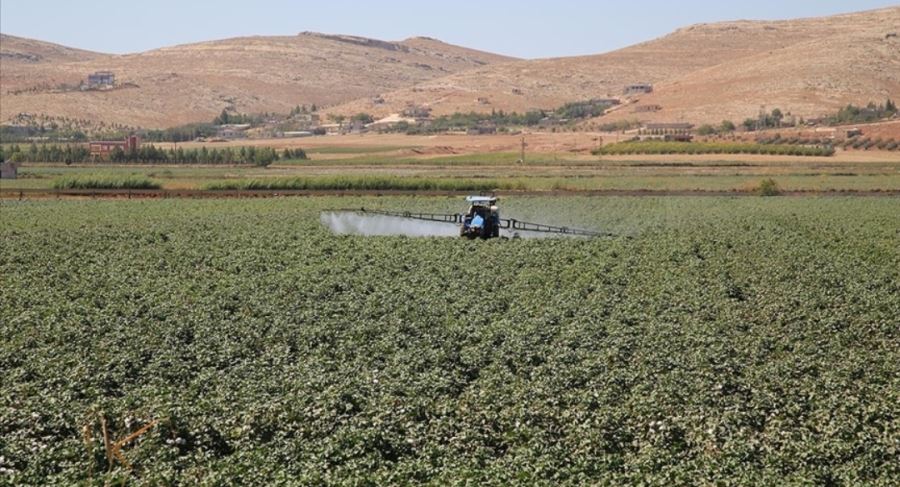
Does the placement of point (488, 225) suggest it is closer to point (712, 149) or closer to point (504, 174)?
point (504, 174)

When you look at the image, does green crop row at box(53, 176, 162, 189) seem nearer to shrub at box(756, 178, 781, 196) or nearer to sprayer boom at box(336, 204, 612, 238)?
sprayer boom at box(336, 204, 612, 238)

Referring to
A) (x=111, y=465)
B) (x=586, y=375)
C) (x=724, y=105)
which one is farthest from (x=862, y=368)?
(x=724, y=105)

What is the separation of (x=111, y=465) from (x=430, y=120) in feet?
510

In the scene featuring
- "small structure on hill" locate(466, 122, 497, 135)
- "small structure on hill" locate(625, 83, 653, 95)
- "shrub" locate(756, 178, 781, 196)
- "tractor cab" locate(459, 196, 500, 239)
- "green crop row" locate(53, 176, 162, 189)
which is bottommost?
"shrub" locate(756, 178, 781, 196)

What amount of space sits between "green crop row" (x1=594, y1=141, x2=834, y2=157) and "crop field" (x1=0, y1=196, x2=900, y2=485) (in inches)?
2486

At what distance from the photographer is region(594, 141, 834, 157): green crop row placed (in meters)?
93.5

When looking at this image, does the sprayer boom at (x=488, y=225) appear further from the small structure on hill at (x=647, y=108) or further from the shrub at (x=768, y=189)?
the small structure on hill at (x=647, y=108)

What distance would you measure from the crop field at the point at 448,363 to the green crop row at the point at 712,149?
63157mm

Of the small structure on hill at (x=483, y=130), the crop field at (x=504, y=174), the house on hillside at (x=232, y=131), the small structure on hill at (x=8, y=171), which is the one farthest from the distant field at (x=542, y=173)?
the house on hillside at (x=232, y=131)

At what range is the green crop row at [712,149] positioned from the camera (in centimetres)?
9350

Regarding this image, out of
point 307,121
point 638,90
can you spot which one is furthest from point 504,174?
point 307,121

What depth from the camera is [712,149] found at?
96.4 meters

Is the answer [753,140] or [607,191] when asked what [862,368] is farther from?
[753,140]

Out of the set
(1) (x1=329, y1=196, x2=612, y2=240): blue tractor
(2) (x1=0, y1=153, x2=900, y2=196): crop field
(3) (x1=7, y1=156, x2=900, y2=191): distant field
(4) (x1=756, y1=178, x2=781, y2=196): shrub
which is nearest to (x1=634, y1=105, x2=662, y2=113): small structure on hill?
(3) (x1=7, y1=156, x2=900, y2=191): distant field
